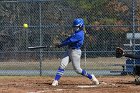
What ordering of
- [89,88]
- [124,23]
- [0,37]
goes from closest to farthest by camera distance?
[89,88] < [124,23] < [0,37]

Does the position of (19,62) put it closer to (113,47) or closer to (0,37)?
(0,37)

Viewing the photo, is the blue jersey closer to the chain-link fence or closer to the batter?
the batter

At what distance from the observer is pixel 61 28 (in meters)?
18.0

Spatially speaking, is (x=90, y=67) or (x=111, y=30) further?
(x=90, y=67)

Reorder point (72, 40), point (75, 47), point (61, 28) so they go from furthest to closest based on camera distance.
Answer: point (61, 28)
point (75, 47)
point (72, 40)

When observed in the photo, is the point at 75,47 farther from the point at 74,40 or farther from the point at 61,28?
the point at 61,28

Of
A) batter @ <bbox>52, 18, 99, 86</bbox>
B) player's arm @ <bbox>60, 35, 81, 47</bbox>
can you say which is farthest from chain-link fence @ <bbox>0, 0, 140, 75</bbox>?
player's arm @ <bbox>60, 35, 81, 47</bbox>

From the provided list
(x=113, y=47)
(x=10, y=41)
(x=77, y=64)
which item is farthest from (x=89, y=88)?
(x=10, y=41)

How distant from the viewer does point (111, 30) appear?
18000 mm

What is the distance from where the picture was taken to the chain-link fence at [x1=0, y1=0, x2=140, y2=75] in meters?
17.9

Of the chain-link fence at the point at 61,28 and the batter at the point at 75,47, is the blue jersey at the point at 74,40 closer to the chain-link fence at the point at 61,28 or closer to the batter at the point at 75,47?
the batter at the point at 75,47

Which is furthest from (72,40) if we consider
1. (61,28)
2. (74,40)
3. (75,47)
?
(61,28)

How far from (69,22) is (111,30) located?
1723mm

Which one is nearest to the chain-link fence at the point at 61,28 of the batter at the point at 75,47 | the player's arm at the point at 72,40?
the batter at the point at 75,47
